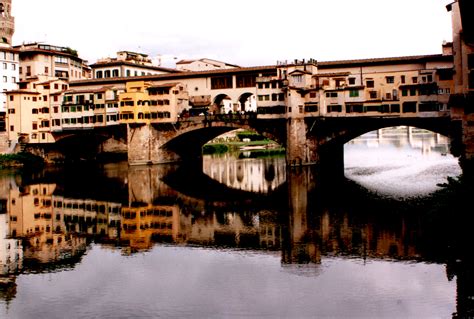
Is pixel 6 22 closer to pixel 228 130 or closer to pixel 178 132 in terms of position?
pixel 178 132

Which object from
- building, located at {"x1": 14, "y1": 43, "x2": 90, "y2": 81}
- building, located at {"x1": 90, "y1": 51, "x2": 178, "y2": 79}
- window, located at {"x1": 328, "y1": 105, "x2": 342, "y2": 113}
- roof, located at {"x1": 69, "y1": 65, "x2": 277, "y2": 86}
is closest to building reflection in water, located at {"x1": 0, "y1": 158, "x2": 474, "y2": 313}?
window, located at {"x1": 328, "y1": 105, "x2": 342, "y2": 113}

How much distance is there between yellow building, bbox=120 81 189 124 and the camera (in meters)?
61.6

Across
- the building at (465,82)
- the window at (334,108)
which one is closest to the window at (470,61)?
the building at (465,82)

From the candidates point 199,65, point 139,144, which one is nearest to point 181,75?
point 139,144

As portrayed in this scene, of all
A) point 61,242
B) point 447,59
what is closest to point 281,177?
point 447,59

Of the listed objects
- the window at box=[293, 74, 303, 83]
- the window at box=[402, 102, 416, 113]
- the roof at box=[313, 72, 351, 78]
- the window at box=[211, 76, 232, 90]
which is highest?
the window at box=[211, 76, 232, 90]

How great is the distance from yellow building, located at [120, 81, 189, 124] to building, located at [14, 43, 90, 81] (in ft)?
49.3

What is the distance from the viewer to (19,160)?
66.0 metres

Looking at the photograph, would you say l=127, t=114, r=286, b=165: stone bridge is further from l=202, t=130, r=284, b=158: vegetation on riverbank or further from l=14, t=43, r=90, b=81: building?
l=14, t=43, r=90, b=81: building

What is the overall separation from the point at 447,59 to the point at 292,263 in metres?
34.8

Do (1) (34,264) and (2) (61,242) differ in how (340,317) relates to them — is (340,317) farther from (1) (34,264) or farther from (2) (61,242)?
(2) (61,242)

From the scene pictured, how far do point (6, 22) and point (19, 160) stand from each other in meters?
27.1

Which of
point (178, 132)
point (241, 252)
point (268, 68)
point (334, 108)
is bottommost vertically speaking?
point (241, 252)

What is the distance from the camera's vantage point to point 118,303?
16.8 m
